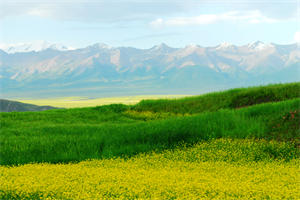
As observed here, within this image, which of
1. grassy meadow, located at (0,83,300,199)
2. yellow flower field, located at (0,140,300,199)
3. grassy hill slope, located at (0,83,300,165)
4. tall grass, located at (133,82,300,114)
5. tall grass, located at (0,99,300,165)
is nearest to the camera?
yellow flower field, located at (0,140,300,199)

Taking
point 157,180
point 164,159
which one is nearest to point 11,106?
point 164,159

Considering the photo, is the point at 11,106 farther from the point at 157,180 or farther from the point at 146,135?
the point at 157,180

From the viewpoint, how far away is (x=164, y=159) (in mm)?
13922

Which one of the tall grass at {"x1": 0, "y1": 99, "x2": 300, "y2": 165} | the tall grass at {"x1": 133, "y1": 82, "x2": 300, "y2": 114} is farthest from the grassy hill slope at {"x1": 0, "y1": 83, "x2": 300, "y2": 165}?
the tall grass at {"x1": 133, "y1": 82, "x2": 300, "y2": 114}

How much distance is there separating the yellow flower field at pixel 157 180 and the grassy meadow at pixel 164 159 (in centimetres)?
3

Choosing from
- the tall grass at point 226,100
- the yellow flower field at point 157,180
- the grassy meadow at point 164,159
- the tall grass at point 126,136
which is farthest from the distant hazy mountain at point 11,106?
the yellow flower field at point 157,180

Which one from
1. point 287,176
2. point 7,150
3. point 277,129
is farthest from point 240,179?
point 7,150

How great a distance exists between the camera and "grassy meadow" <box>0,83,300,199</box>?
9.65 metres

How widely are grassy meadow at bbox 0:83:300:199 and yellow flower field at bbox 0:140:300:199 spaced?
27 millimetres

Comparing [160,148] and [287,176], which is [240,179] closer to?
[287,176]

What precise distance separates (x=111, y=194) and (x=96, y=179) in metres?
1.45

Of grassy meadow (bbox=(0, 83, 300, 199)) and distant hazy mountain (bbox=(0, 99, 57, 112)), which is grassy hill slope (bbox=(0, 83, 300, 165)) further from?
distant hazy mountain (bbox=(0, 99, 57, 112))

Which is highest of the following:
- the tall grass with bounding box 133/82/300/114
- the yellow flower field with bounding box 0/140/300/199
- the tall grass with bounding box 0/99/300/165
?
the tall grass with bounding box 133/82/300/114

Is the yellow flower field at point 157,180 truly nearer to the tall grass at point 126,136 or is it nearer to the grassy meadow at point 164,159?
the grassy meadow at point 164,159
